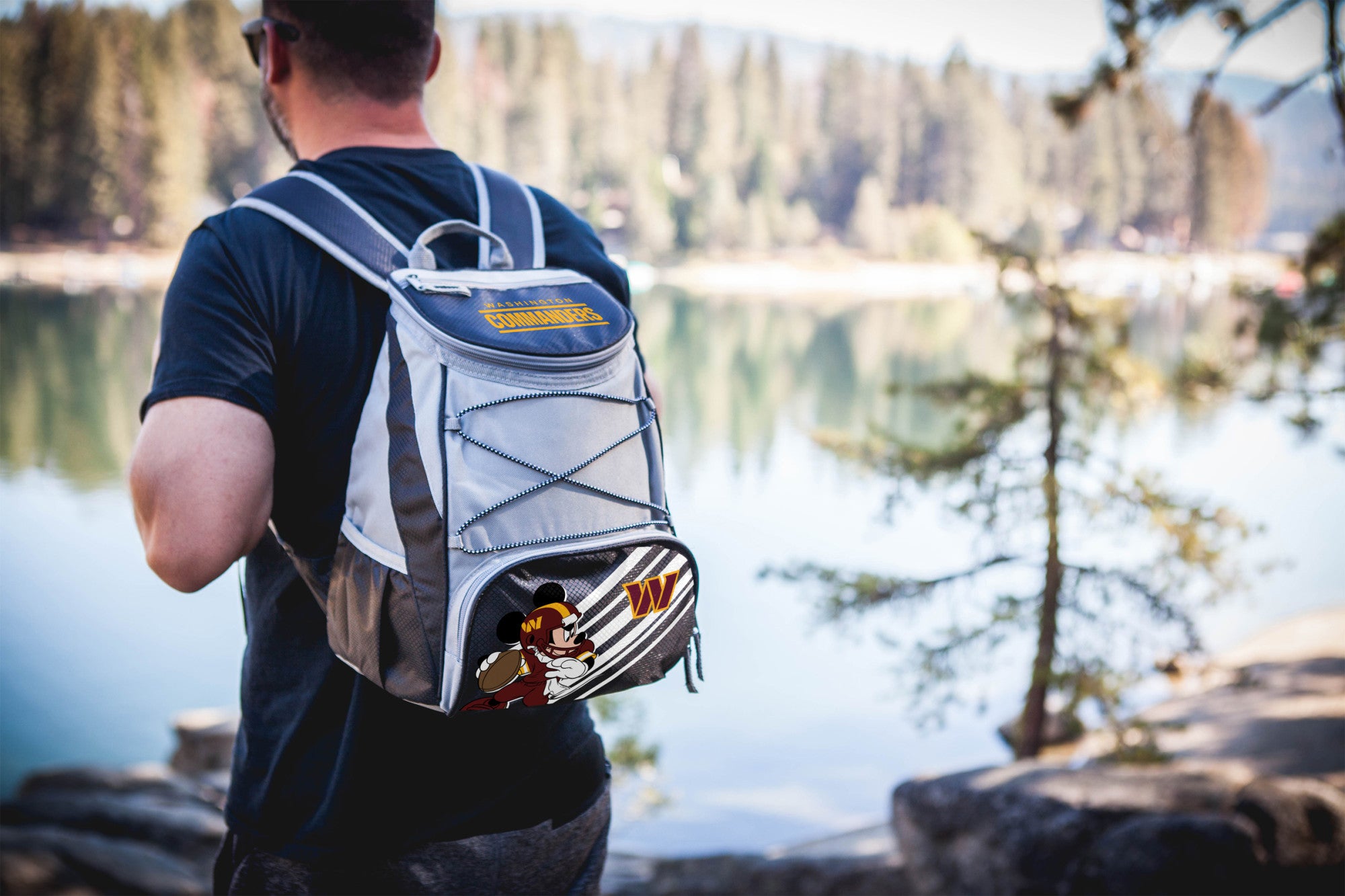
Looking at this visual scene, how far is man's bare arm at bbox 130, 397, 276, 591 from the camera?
1.03m

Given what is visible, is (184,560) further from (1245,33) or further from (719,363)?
(719,363)

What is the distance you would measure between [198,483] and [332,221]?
1.06 ft

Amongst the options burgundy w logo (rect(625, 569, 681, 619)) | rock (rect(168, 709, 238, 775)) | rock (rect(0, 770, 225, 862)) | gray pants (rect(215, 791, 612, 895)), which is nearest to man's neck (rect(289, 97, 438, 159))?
burgundy w logo (rect(625, 569, 681, 619))

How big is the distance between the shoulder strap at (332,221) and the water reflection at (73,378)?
14.4 meters

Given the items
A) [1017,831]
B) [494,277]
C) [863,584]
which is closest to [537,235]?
[494,277]

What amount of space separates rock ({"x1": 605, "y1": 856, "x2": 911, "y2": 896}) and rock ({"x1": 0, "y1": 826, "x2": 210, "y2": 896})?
209 cm

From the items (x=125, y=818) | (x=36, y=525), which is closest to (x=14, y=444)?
(x=36, y=525)

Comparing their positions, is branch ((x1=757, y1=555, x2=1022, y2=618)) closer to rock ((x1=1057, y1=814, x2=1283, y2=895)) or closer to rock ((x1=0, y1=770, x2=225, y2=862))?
rock ((x1=1057, y1=814, x2=1283, y2=895))

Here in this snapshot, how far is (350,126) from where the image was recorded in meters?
1.28

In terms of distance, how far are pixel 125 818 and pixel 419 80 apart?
5.20m

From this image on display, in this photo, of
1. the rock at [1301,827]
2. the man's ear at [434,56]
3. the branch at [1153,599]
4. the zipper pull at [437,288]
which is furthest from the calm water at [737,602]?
the zipper pull at [437,288]

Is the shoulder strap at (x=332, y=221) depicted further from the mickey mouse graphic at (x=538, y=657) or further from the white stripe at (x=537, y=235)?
the mickey mouse graphic at (x=538, y=657)

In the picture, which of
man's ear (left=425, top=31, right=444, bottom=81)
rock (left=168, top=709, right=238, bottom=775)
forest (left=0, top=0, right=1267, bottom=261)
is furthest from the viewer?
forest (left=0, top=0, right=1267, bottom=261)

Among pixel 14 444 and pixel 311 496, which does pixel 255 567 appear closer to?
pixel 311 496
